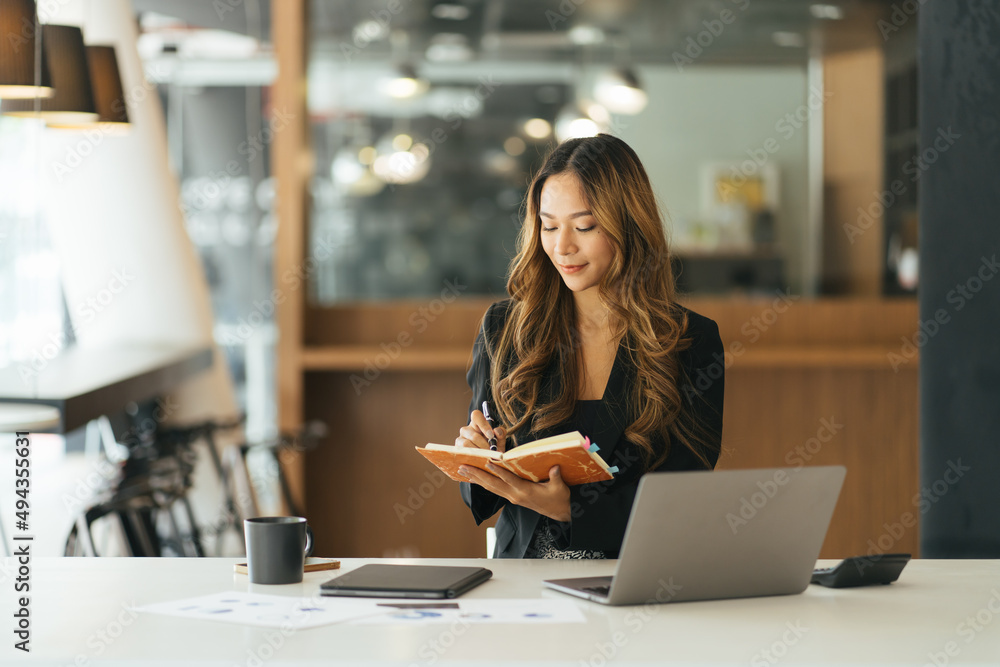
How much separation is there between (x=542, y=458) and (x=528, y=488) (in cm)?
14

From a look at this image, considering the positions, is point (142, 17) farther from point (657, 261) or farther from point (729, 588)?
point (729, 588)

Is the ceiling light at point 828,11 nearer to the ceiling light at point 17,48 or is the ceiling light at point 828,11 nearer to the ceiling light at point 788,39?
the ceiling light at point 788,39

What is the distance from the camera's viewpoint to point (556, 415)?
1751mm

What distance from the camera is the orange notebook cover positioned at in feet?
4.57

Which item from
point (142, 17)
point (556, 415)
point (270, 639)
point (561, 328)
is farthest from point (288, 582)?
point (142, 17)

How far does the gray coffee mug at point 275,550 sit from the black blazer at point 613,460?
0.45m

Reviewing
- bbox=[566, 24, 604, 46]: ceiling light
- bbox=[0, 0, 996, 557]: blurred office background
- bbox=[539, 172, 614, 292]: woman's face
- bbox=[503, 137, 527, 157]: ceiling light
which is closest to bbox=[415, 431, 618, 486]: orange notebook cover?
bbox=[539, 172, 614, 292]: woman's face

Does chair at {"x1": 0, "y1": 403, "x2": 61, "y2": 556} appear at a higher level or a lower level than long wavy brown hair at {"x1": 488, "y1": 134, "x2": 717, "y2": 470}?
lower

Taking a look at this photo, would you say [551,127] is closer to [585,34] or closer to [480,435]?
[585,34]

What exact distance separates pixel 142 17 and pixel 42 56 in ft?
12.4

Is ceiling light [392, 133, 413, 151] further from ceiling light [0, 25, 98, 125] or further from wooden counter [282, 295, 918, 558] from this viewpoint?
ceiling light [0, 25, 98, 125]

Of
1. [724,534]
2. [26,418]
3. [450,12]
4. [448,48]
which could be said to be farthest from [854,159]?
[724,534]

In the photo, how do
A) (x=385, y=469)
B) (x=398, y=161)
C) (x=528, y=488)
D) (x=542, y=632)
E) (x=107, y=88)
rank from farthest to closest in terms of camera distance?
(x=398, y=161) → (x=385, y=469) → (x=107, y=88) → (x=528, y=488) → (x=542, y=632)

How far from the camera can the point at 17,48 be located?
238 centimetres
